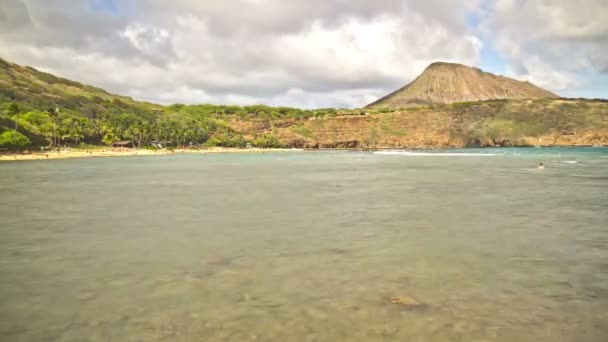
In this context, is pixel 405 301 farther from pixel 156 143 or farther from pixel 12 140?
pixel 156 143

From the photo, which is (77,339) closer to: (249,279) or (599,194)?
(249,279)

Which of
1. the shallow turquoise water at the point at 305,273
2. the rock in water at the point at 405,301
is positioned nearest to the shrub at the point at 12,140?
the shallow turquoise water at the point at 305,273

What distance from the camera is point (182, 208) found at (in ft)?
76.7

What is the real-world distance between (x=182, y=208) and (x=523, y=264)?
1677 centimetres

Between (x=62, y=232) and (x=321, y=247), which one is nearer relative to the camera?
(x=321, y=247)

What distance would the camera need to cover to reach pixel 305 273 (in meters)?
11.2

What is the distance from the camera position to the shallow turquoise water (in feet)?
26.1

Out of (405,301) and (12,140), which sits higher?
(12,140)

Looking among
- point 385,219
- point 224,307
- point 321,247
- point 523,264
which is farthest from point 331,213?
point 224,307

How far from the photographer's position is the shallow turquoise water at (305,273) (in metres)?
7.95

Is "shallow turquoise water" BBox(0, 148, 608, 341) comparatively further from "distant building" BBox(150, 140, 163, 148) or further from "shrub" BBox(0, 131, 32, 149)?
"distant building" BBox(150, 140, 163, 148)

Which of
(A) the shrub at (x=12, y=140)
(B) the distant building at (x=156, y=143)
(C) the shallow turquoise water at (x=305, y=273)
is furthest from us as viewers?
(B) the distant building at (x=156, y=143)

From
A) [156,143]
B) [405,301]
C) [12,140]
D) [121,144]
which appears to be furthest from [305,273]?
[156,143]

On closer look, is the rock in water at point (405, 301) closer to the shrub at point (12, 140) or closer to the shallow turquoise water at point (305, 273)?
the shallow turquoise water at point (305, 273)
